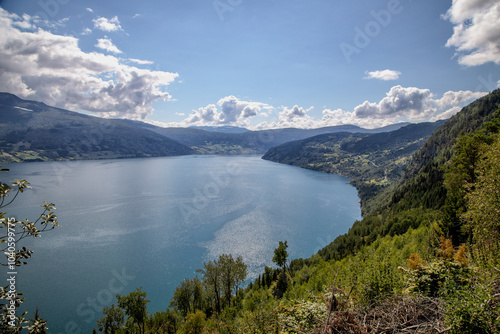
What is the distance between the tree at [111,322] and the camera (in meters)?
46.4

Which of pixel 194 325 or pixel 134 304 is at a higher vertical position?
pixel 134 304

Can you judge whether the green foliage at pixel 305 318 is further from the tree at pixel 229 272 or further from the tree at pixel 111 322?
the tree at pixel 111 322

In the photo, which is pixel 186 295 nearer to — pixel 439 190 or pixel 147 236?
pixel 147 236

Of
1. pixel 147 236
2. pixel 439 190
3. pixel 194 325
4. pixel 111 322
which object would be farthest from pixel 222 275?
pixel 439 190

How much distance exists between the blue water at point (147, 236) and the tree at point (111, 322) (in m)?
5.71

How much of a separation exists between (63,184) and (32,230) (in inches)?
7684

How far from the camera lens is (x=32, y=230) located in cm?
583

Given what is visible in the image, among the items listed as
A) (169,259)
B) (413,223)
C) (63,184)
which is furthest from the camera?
(63,184)

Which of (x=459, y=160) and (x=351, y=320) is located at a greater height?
(x=459, y=160)

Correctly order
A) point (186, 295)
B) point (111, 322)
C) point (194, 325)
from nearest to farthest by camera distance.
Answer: point (194, 325) → point (111, 322) → point (186, 295)

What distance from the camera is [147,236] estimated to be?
85.8 meters

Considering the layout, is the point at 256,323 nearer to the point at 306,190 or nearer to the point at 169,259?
the point at 169,259

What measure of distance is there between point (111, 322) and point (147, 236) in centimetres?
4009

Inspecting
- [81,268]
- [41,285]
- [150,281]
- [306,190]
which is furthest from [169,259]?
[306,190]
